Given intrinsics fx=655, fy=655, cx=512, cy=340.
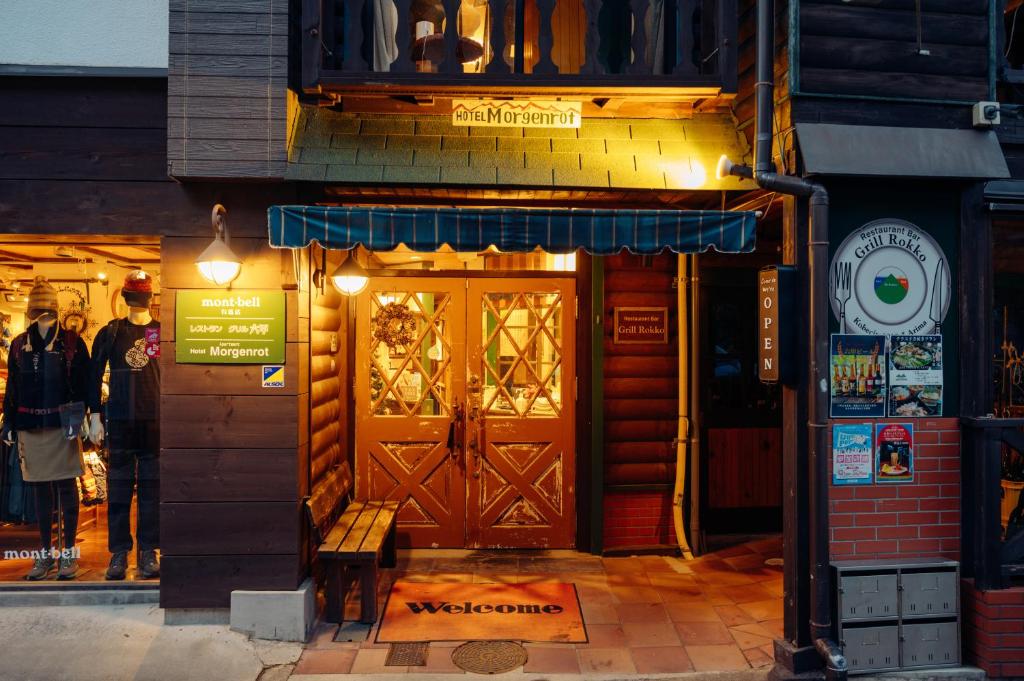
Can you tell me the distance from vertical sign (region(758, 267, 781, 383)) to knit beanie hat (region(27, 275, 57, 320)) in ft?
19.1

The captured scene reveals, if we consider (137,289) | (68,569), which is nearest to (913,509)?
(137,289)

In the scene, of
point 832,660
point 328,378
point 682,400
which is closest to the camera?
point 832,660

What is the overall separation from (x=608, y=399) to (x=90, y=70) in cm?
533

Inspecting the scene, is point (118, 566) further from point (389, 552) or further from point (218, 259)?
point (218, 259)

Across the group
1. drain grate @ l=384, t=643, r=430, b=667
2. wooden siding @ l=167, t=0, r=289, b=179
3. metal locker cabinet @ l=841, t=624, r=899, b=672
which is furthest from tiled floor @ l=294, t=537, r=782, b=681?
wooden siding @ l=167, t=0, r=289, b=179

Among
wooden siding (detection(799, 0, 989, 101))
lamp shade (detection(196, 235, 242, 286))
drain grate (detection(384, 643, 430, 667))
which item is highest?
wooden siding (detection(799, 0, 989, 101))

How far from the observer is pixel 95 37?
5156 millimetres

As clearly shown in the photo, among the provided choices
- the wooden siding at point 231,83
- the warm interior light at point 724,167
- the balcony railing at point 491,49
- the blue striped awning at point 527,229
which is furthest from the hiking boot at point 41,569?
the warm interior light at point 724,167

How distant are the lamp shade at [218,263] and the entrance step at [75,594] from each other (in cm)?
263

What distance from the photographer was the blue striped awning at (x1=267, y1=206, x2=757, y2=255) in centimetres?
462

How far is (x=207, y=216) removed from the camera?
5.09 m

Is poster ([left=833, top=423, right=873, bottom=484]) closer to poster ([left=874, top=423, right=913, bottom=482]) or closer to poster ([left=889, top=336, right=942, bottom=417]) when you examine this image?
poster ([left=874, top=423, right=913, bottom=482])

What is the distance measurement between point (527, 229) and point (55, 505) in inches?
184

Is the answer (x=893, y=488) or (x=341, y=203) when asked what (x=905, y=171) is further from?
(x=341, y=203)
